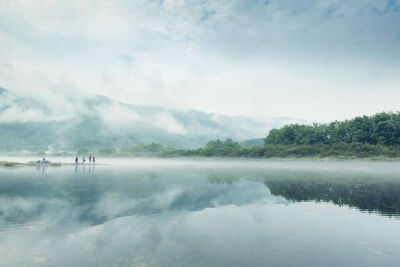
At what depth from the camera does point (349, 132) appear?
14488 cm

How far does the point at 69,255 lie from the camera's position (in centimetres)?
1305

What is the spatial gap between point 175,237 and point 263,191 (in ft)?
64.9

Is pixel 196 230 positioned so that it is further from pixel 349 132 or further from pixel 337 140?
pixel 349 132

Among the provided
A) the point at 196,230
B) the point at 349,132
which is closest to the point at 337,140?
the point at 349,132

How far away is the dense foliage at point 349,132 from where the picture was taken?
435 ft

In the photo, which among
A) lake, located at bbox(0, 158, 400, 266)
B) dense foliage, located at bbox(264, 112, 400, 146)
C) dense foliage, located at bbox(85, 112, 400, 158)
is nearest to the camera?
lake, located at bbox(0, 158, 400, 266)

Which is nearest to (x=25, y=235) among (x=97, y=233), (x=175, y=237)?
(x=97, y=233)

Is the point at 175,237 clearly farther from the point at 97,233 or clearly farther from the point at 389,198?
the point at 389,198

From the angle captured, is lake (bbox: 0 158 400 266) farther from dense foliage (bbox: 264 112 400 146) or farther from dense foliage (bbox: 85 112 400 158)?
dense foliage (bbox: 264 112 400 146)

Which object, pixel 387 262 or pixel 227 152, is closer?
pixel 387 262

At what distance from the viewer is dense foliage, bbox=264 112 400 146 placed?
13250 centimetres

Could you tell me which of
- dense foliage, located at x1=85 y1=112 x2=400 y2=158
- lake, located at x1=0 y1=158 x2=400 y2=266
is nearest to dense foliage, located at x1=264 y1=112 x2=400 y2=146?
dense foliage, located at x1=85 y1=112 x2=400 y2=158

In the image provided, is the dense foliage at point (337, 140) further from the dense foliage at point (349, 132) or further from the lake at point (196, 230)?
the lake at point (196, 230)

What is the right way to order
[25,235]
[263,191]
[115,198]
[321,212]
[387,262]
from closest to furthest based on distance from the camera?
[387,262], [25,235], [321,212], [115,198], [263,191]
